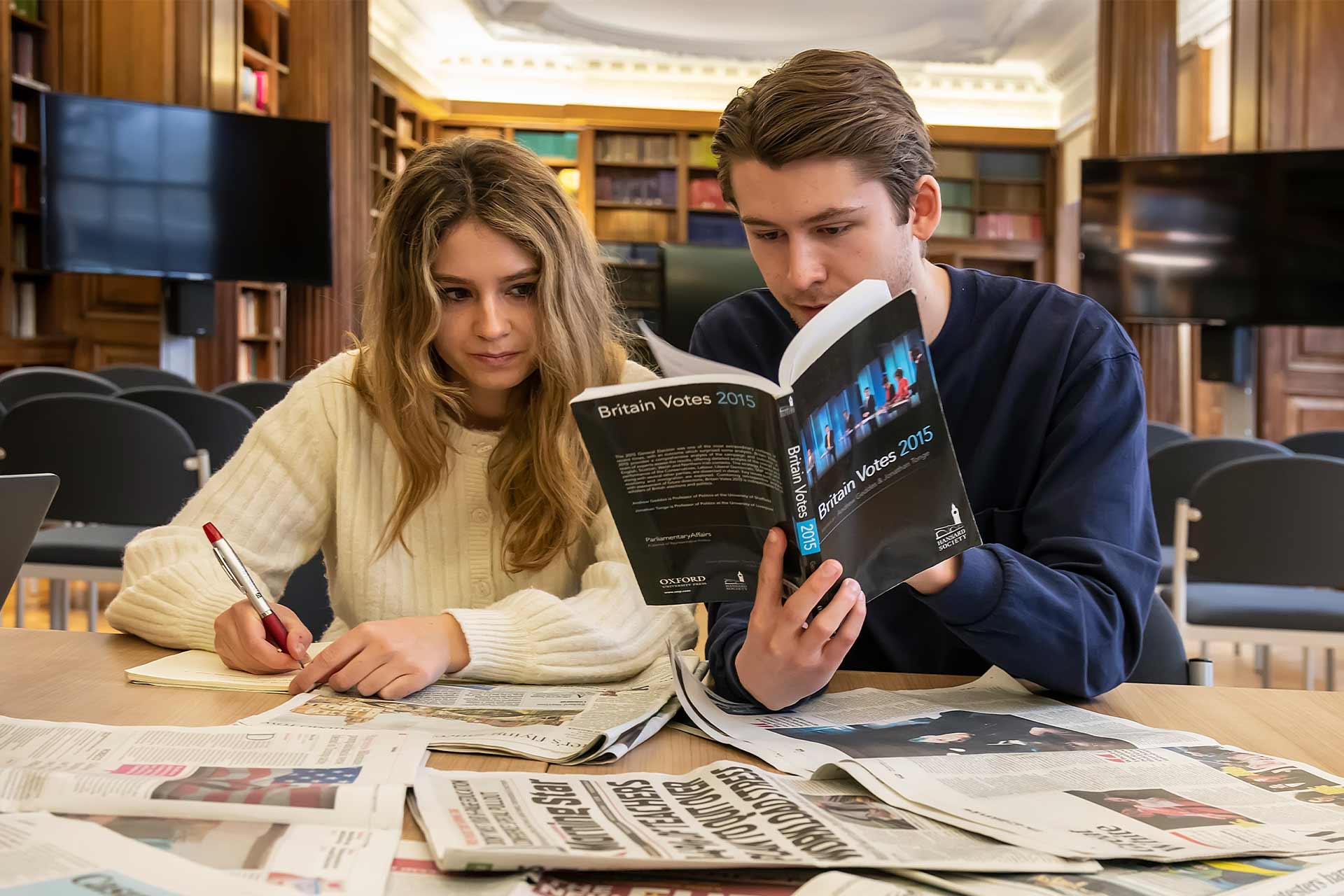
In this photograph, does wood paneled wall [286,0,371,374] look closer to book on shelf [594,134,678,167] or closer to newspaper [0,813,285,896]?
book on shelf [594,134,678,167]

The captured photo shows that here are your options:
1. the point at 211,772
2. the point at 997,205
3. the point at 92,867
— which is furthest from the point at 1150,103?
the point at 92,867

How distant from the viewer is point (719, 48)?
9.47 m

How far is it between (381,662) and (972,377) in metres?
0.69

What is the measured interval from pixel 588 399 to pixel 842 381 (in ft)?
0.60

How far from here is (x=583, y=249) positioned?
1478 millimetres

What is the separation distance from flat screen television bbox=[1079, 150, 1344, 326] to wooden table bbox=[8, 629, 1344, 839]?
4.43m

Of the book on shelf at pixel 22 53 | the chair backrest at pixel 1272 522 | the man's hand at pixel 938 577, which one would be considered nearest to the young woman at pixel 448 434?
the man's hand at pixel 938 577

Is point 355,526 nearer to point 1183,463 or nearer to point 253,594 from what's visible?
point 253,594

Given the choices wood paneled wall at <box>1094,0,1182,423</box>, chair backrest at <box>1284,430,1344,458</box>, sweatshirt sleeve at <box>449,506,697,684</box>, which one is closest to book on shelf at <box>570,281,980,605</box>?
sweatshirt sleeve at <box>449,506,697,684</box>

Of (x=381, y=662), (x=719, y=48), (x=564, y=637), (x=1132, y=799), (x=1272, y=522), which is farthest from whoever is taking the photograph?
(x=719, y=48)

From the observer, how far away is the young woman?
1.40 meters

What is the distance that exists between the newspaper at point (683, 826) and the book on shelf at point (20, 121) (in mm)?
6045

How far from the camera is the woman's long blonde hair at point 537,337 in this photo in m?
1.41

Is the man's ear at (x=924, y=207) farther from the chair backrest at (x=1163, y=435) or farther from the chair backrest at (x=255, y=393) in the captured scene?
the chair backrest at (x=255, y=393)
